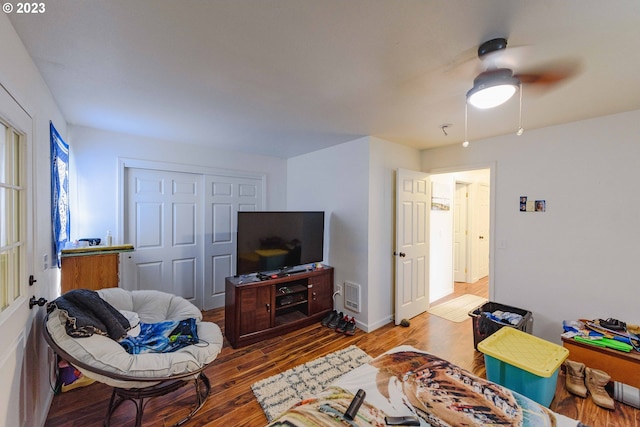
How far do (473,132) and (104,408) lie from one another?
13.9 ft

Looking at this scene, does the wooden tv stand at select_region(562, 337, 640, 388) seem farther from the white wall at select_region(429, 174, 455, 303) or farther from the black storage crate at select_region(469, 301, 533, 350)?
the white wall at select_region(429, 174, 455, 303)

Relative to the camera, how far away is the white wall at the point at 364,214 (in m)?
3.20

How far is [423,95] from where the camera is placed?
6.70 ft

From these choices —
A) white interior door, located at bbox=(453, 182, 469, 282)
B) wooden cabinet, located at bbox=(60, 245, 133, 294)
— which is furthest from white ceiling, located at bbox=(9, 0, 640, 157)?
white interior door, located at bbox=(453, 182, 469, 282)

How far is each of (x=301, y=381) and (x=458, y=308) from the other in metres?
2.78

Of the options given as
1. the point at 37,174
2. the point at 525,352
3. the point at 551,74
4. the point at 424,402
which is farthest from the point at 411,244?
the point at 37,174

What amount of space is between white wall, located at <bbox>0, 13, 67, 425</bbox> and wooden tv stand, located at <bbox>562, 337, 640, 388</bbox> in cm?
386

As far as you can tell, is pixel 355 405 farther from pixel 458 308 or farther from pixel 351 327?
pixel 458 308

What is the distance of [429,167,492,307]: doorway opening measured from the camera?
4.29 m

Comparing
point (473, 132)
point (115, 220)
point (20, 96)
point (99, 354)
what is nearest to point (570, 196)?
point (473, 132)

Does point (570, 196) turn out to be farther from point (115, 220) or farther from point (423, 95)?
point (115, 220)

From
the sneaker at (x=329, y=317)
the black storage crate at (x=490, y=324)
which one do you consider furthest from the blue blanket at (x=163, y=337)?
the black storage crate at (x=490, y=324)

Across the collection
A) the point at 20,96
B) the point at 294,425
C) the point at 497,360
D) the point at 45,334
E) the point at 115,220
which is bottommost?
the point at 497,360

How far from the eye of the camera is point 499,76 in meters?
1.56
